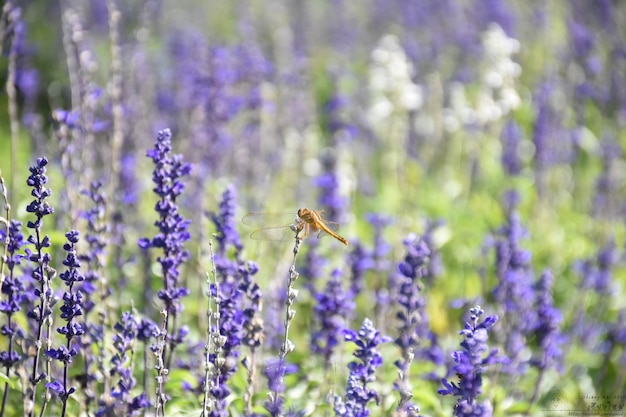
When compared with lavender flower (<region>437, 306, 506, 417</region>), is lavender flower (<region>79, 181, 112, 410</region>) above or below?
above

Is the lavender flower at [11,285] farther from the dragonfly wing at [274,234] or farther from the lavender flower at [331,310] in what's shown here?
the dragonfly wing at [274,234]

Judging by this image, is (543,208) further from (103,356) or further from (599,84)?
(103,356)

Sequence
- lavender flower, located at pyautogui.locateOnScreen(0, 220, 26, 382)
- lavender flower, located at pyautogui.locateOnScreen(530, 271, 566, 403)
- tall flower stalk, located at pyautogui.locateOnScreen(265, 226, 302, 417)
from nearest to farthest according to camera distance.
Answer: tall flower stalk, located at pyautogui.locateOnScreen(265, 226, 302, 417) < lavender flower, located at pyautogui.locateOnScreen(0, 220, 26, 382) < lavender flower, located at pyautogui.locateOnScreen(530, 271, 566, 403)

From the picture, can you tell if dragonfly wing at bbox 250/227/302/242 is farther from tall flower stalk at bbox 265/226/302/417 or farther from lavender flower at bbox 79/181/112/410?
tall flower stalk at bbox 265/226/302/417

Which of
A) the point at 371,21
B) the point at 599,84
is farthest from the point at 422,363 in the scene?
the point at 371,21

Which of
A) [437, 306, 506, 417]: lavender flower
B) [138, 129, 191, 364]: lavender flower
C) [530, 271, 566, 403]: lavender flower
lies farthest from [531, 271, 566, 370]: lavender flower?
[138, 129, 191, 364]: lavender flower

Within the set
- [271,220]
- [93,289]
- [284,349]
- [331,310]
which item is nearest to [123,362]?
[93,289]
